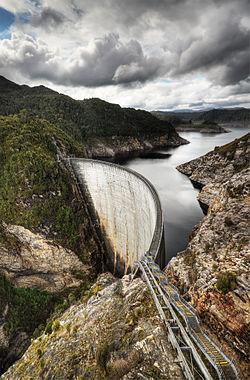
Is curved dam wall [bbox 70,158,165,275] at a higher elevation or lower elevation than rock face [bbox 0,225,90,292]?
higher

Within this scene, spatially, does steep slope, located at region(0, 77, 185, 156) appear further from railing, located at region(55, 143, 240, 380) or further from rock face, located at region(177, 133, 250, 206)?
railing, located at region(55, 143, 240, 380)

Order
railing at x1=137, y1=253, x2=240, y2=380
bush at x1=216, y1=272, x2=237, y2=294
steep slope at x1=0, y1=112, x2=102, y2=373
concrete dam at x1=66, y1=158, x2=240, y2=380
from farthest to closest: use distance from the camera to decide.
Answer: steep slope at x1=0, y1=112, x2=102, y2=373 → bush at x1=216, y1=272, x2=237, y2=294 → concrete dam at x1=66, y1=158, x2=240, y2=380 → railing at x1=137, y1=253, x2=240, y2=380

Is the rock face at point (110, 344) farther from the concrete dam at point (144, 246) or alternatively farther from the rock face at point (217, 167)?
the rock face at point (217, 167)

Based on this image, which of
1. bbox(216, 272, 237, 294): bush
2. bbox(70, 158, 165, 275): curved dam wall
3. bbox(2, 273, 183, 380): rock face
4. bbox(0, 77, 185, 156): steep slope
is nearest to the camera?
bbox(2, 273, 183, 380): rock face

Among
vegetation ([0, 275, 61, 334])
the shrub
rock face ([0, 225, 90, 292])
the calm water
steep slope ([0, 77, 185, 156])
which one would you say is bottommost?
vegetation ([0, 275, 61, 334])

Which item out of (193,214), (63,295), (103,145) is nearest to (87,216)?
(63,295)

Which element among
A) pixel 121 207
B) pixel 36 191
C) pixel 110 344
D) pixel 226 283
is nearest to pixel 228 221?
pixel 226 283

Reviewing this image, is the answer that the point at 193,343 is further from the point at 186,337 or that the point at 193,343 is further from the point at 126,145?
the point at 126,145

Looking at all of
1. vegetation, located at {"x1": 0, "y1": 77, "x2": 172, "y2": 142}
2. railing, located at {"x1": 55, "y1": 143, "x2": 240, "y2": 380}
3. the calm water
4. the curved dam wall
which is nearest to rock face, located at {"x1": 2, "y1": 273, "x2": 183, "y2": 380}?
railing, located at {"x1": 55, "y1": 143, "x2": 240, "y2": 380}
